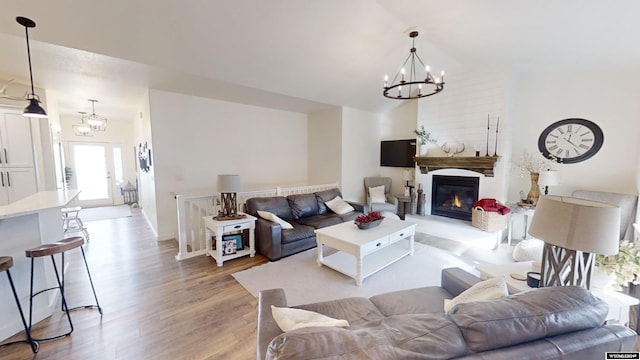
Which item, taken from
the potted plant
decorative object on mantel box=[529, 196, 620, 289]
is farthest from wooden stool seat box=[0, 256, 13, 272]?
the potted plant

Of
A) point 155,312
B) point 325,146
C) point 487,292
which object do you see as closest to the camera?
point 487,292

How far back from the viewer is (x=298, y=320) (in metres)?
1.20

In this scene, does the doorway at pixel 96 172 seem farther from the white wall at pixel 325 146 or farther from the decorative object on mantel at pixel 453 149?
the decorative object on mantel at pixel 453 149

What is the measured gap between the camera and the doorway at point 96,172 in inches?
290

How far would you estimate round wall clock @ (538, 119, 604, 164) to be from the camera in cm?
388

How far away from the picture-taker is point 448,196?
17.6 feet

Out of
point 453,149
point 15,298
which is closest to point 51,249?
point 15,298

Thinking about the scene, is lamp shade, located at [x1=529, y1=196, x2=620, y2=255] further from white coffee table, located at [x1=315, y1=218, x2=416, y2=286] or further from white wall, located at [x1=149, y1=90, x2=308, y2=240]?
white wall, located at [x1=149, y1=90, x2=308, y2=240]

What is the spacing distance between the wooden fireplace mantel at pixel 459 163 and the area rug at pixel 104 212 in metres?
7.52

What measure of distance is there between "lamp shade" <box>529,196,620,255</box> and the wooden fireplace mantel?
132 inches

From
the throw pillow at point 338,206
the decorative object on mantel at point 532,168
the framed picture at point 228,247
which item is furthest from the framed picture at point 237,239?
the decorative object on mantel at point 532,168

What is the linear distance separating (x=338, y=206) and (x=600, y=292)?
135 inches

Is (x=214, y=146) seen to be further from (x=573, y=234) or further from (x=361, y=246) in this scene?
(x=573, y=234)

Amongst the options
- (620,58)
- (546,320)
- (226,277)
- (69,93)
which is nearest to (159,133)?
(69,93)
